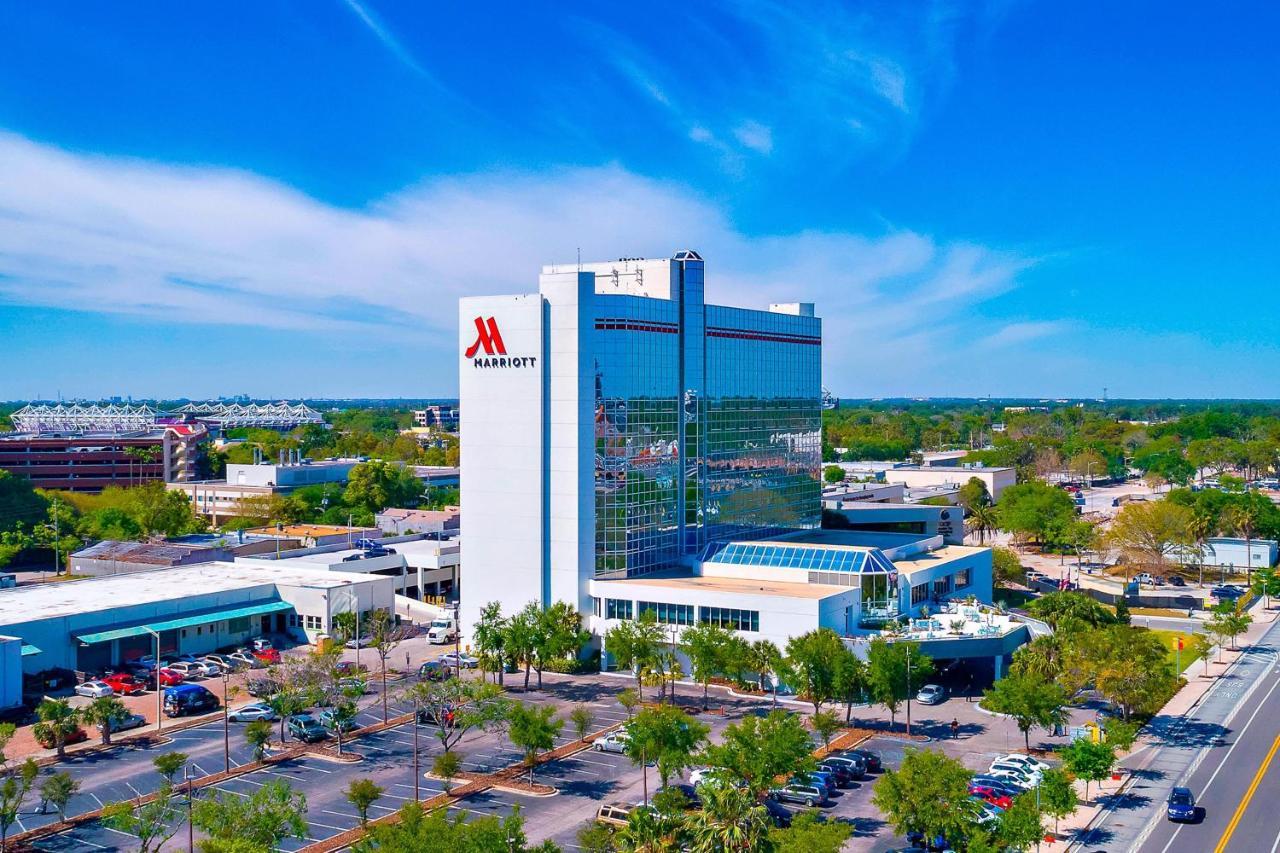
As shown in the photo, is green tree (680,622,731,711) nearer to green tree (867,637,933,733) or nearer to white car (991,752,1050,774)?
green tree (867,637,933,733)

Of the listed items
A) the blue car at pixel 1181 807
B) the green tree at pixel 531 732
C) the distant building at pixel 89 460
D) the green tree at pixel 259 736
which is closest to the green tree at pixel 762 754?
the green tree at pixel 531 732

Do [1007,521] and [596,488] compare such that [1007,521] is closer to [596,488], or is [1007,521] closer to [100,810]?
[596,488]

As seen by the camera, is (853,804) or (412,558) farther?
(412,558)

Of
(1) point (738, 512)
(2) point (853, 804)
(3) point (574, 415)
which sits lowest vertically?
(2) point (853, 804)

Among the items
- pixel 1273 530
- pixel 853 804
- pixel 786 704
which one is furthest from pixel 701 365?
pixel 1273 530

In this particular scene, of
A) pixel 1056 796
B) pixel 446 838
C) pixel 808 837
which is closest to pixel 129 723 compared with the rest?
pixel 446 838

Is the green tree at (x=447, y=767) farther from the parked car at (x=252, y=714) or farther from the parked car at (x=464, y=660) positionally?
the parked car at (x=464, y=660)
